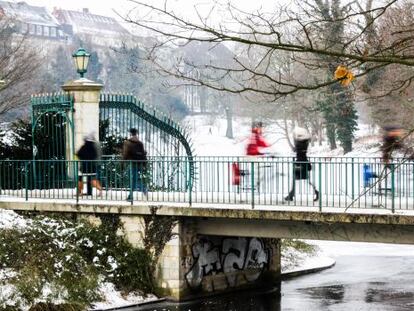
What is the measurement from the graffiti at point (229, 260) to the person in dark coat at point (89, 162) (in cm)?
286

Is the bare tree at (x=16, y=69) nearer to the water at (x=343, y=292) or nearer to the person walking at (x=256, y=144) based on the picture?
the water at (x=343, y=292)

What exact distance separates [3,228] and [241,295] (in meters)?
5.53

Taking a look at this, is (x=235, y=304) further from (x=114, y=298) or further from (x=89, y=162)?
(x=89, y=162)

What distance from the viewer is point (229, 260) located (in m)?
21.6

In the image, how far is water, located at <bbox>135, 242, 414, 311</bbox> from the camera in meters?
19.2

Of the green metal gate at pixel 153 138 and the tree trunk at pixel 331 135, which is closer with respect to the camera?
the green metal gate at pixel 153 138

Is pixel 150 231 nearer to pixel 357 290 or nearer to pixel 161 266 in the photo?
pixel 161 266

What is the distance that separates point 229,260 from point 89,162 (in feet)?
13.1

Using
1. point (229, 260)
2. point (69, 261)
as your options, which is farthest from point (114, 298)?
point (229, 260)

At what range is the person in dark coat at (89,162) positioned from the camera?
2162cm

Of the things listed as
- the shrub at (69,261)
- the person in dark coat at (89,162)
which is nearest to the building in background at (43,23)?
the person in dark coat at (89,162)

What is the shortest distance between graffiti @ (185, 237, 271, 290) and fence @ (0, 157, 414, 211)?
4.00 ft

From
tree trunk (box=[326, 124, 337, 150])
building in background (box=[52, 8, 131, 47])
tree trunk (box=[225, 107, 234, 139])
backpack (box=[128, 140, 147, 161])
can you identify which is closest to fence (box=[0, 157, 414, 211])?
backpack (box=[128, 140, 147, 161])

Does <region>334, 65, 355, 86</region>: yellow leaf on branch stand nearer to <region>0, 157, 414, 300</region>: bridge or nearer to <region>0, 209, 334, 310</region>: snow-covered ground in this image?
<region>0, 157, 414, 300</region>: bridge
